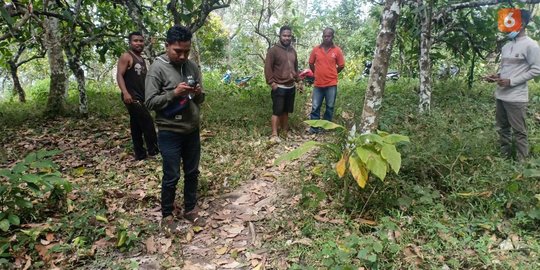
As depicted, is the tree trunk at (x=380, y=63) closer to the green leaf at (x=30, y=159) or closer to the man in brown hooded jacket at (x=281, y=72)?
the man in brown hooded jacket at (x=281, y=72)

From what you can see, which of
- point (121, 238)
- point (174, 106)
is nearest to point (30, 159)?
point (121, 238)

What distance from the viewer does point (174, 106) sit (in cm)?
354

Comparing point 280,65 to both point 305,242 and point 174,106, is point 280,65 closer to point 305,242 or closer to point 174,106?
point 174,106

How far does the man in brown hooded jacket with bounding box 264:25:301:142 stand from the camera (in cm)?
600

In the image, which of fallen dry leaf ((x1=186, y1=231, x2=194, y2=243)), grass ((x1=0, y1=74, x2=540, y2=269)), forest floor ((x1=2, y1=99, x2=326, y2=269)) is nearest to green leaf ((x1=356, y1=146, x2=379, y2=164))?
grass ((x1=0, y1=74, x2=540, y2=269))

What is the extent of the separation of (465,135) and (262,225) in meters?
2.86

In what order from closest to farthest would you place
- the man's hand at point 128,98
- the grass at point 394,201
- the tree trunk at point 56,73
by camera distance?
the grass at point 394,201 < the man's hand at point 128,98 < the tree trunk at point 56,73

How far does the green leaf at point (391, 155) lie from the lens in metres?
3.26

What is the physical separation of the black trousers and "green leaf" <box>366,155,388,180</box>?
347 centimetres

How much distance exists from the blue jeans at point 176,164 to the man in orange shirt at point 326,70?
318 cm

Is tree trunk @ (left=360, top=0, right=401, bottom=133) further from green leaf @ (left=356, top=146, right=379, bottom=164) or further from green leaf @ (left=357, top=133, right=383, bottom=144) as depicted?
green leaf @ (left=356, top=146, right=379, bottom=164)

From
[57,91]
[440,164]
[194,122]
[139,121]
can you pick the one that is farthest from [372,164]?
[57,91]

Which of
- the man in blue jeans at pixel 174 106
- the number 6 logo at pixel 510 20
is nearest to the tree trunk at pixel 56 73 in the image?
the man in blue jeans at pixel 174 106

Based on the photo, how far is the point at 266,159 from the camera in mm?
5508
